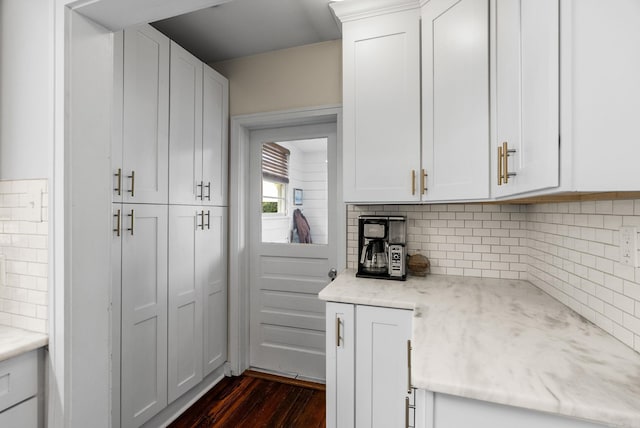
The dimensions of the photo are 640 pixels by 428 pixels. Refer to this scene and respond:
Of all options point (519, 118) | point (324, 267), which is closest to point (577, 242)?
point (519, 118)

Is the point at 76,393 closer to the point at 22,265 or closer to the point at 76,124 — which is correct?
the point at 22,265

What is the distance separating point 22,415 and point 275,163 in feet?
6.62

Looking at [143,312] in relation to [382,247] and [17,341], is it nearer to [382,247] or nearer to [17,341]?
[17,341]

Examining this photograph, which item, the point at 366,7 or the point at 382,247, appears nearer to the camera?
the point at 366,7

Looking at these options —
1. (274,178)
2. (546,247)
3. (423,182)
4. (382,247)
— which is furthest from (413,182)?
(274,178)

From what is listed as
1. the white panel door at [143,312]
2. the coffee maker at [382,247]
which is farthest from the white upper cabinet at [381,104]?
the white panel door at [143,312]

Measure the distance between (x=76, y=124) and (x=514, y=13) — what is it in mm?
1573

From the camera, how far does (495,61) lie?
53.6 inches

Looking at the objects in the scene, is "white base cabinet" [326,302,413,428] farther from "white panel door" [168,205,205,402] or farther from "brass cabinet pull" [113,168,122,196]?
"brass cabinet pull" [113,168,122,196]

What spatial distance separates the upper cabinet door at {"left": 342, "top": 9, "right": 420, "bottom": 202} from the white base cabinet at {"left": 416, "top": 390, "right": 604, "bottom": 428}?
112 centimetres

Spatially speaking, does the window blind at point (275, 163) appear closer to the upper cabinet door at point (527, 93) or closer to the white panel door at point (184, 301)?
the white panel door at point (184, 301)

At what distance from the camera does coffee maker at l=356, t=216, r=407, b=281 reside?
6.02ft

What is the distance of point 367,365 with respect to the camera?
59.2 inches

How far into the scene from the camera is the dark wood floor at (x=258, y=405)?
204 centimetres
